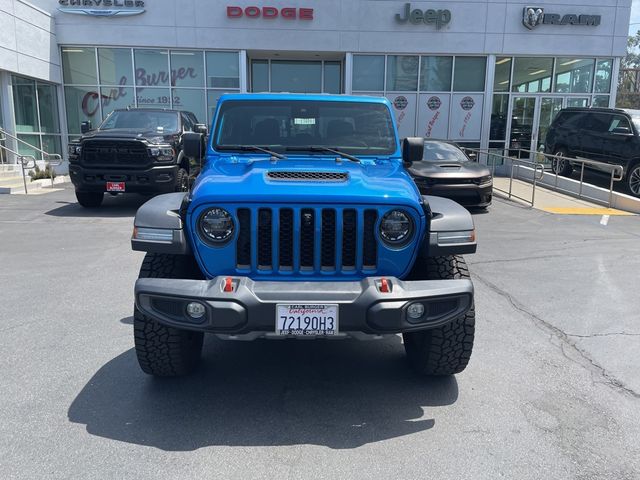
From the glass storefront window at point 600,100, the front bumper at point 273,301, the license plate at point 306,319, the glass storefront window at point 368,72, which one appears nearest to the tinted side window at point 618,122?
the glass storefront window at point 600,100

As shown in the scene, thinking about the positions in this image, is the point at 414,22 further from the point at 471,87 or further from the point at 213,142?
the point at 213,142

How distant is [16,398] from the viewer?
3451 mm

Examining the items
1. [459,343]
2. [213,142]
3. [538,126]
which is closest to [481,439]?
[459,343]

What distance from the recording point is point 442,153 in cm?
1210

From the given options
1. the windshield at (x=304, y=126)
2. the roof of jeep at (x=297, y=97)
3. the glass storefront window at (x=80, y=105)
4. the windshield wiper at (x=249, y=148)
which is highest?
the glass storefront window at (x=80, y=105)

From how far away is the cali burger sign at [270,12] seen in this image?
60.3ft

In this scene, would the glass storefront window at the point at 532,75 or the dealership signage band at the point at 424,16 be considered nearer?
the dealership signage band at the point at 424,16

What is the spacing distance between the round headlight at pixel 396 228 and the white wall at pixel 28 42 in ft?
52.2

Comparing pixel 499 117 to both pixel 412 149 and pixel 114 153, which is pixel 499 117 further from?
pixel 412 149

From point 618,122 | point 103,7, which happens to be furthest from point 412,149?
point 103,7

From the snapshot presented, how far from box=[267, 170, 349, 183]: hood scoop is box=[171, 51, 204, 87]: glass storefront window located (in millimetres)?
16892

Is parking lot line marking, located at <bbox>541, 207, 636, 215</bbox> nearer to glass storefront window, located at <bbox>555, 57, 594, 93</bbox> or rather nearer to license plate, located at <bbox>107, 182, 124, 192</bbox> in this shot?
license plate, located at <bbox>107, 182, 124, 192</bbox>

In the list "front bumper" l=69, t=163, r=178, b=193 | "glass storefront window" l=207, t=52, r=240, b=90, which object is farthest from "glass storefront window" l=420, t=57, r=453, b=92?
"front bumper" l=69, t=163, r=178, b=193

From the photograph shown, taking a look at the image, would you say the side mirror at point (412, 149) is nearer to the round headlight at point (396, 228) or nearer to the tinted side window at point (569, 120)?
the round headlight at point (396, 228)
